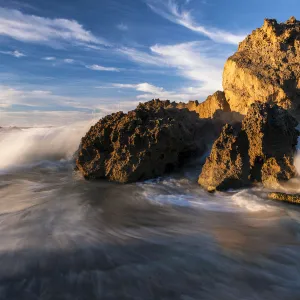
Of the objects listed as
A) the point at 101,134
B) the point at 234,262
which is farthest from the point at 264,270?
the point at 101,134

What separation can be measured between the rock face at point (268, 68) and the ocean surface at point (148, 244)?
4.04m

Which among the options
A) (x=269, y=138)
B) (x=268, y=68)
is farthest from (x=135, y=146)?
(x=268, y=68)

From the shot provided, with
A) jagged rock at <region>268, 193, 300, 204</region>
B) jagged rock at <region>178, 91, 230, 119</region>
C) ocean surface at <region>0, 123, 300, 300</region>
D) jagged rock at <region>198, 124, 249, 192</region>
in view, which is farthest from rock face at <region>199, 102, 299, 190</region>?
jagged rock at <region>178, 91, 230, 119</region>

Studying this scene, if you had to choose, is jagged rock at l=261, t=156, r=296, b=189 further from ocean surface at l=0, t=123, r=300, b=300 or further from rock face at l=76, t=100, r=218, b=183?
rock face at l=76, t=100, r=218, b=183

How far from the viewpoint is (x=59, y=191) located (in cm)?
633

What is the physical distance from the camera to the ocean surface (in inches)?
98.6

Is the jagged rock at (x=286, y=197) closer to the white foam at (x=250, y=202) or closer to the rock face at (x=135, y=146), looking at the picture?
the white foam at (x=250, y=202)

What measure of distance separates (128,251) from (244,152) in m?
4.17

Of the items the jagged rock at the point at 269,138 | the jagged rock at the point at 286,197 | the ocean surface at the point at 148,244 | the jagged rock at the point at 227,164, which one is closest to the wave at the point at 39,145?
the ocean surface at the point at 148,244

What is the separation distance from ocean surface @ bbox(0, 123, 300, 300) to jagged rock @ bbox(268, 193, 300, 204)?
0.48ft

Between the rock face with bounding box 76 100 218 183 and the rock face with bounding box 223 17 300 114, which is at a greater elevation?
the rock face with bounding box 223 17 300 114

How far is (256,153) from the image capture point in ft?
20.5

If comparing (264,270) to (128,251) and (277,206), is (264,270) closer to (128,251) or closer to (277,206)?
(128,251)

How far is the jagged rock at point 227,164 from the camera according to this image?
6012 mm
